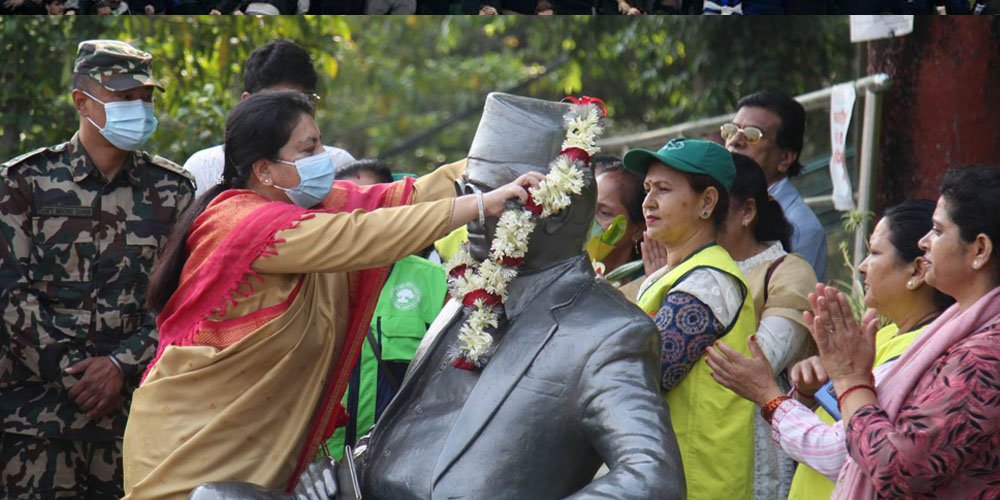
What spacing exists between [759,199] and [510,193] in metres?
1.95

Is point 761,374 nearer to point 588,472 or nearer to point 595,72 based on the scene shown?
point 588,472

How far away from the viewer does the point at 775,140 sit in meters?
6.43

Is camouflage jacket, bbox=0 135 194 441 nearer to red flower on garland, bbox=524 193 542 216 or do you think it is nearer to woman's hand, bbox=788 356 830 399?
red flower on garland, bbox=524 193 542 216

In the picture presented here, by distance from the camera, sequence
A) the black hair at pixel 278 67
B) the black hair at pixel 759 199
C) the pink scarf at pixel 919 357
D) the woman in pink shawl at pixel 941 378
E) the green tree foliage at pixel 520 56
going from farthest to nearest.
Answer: the green tree foliage at pixel 520 56 < the black hair at pixel 278 67 < the black hair at pixel 759 199 < the pink scarf at pixel 919 357 < the woman in pink shawl at pixel 941 378

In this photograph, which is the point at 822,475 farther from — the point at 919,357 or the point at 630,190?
the point at 630,190

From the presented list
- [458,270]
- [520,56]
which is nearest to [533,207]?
[458,270]

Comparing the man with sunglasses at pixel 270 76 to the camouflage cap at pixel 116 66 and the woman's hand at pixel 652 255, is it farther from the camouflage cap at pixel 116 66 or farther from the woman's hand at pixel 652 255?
the woman's hand at pixel 652 255

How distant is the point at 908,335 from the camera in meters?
4.22

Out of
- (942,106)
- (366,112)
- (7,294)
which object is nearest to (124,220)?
(7,294)

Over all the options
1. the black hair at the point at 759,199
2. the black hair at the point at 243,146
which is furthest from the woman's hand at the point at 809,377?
the black hair at the point at 243,146

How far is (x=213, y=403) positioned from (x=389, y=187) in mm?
907

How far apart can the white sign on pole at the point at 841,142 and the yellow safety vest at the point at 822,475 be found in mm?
3069

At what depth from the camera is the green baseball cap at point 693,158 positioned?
4.80 metres

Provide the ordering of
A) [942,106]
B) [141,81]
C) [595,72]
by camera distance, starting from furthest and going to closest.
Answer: [595,72], [942,106], [141,81]
